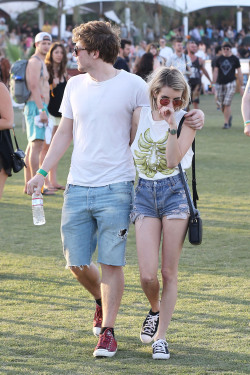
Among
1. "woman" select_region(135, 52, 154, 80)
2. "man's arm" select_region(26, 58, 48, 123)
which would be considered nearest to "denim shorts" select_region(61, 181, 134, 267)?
"man's arm" select_region(26, 58, 48, 123)

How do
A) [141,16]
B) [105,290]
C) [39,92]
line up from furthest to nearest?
1. [141,16]
2. [39,92]
3. [105,290]

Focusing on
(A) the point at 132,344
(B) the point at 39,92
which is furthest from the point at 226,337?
(B) the point at 39,92

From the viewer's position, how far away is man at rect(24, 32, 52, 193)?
10414 millimetres

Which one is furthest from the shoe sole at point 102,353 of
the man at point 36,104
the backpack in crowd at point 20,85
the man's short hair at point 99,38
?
the backpack in crowd at point 20,85

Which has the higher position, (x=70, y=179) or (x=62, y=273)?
(x=70, y=179)

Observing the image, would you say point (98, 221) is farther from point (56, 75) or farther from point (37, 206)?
point (56, 75)

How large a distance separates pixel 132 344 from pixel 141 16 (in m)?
37.8

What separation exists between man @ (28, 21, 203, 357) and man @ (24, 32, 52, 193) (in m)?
5.52

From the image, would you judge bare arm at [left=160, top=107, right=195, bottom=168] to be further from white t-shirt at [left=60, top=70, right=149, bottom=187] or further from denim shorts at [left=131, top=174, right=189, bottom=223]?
white t-shirt at [left=60, top=70, right=149, bottom=187]

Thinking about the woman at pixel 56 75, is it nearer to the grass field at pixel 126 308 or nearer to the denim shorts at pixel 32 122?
the denim shorts at pixel 32 122

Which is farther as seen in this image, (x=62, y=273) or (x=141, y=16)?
(x=141, y=16)

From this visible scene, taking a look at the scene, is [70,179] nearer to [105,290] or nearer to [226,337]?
[105,290]

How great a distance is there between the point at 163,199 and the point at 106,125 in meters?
0.54

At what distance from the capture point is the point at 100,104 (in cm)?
476
